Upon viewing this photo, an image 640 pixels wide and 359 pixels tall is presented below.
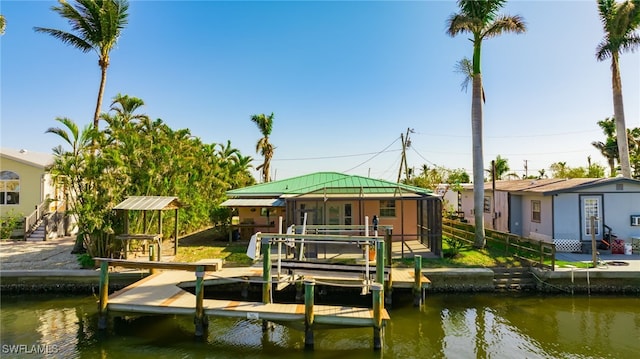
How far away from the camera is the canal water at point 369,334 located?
7.85 meters

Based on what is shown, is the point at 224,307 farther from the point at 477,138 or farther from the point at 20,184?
the point at 20,184

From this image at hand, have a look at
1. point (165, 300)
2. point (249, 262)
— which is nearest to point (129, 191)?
point (249, 262)

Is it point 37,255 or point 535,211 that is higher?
point 535,211

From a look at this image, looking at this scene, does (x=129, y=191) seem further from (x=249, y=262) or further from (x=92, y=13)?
(x=92, y=13)

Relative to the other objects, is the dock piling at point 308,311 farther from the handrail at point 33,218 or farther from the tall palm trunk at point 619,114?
the tall palm trunk at point 619,114

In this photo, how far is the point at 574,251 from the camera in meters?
15.8

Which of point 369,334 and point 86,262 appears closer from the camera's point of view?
point 369,334

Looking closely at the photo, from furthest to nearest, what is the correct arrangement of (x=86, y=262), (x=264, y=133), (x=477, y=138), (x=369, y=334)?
(x=264, y=133) < (x=477, y=138) < (x=86, y=262) < (x=369, y=334)

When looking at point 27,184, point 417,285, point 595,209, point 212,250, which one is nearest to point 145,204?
point 212,250

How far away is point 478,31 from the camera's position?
51.2 ft

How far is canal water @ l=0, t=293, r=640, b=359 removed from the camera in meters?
7.85

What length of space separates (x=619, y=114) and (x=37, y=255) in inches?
1197

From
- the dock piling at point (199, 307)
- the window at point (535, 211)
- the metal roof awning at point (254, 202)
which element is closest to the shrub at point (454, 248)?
the window at point (535, 211)

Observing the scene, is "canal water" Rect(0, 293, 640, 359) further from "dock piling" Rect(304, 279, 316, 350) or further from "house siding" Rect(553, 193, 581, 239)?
"house siding" Rect(553, 193, 581, 239)
